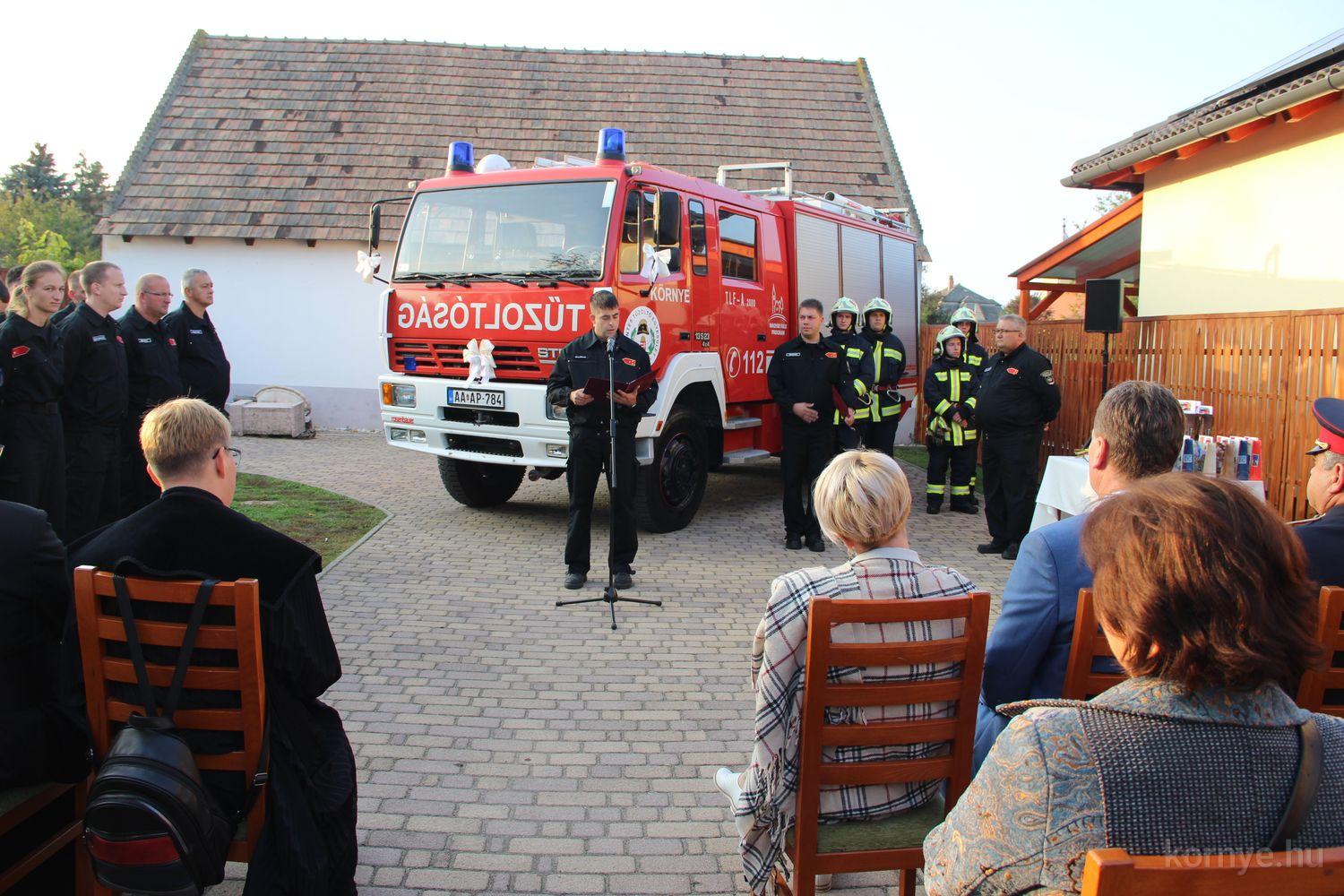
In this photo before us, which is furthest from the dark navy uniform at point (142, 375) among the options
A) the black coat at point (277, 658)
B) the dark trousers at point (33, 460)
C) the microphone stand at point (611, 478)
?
the black coat at point (277, 658)

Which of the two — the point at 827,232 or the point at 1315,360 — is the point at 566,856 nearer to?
the point at 1315,360

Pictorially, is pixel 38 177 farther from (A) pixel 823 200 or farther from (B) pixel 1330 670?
(B) pixel 1330 670

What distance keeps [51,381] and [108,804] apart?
4.80 m

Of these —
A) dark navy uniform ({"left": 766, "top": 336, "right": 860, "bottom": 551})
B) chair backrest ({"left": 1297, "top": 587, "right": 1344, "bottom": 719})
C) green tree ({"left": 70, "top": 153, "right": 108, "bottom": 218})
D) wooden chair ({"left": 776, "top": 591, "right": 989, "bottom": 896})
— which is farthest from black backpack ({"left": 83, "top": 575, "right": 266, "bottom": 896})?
green tree ({"left": 70, "top": 153, "right": 108, "bottom": 218})

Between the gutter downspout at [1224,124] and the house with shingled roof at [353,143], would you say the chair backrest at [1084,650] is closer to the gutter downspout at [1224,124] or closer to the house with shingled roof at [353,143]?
the gutter downspout at [1224,124]

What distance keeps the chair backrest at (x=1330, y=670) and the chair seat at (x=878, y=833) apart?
1020 mm

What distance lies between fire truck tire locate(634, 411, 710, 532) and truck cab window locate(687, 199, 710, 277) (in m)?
1.30

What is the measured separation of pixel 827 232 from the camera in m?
10.5

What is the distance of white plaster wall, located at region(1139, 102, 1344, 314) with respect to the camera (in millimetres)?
8125

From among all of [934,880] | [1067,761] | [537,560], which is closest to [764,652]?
[934,880]

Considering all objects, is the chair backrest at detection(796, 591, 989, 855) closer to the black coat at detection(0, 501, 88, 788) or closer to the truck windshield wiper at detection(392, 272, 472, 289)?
the black coat at detection(0, 501, 88, 788)

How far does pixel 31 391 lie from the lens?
19.6ft

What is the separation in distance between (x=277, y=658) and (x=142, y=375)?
18.6 ft

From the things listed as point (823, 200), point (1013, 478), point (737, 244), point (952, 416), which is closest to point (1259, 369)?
point (1013, 478)
